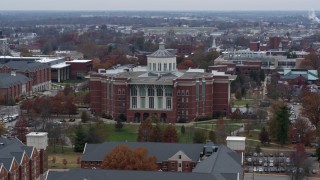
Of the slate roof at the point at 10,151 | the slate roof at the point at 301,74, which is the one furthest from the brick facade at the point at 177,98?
the slate roof at the point at 10,151

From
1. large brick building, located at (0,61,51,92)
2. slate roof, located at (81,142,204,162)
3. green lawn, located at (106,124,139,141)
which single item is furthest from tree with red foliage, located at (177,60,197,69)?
slate roof, located at (81,142,204,162)

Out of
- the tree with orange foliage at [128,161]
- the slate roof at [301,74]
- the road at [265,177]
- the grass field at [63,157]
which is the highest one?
the tree with orange foliage at [128,161]

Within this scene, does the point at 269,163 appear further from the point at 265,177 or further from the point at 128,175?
the point at 128,175

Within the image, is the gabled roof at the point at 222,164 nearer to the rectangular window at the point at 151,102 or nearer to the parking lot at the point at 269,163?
the parking lot at the point at 269,163

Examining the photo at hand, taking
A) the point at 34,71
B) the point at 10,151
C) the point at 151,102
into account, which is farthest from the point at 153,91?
the point at 10,151

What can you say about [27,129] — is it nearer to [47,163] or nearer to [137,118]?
[47,163]
